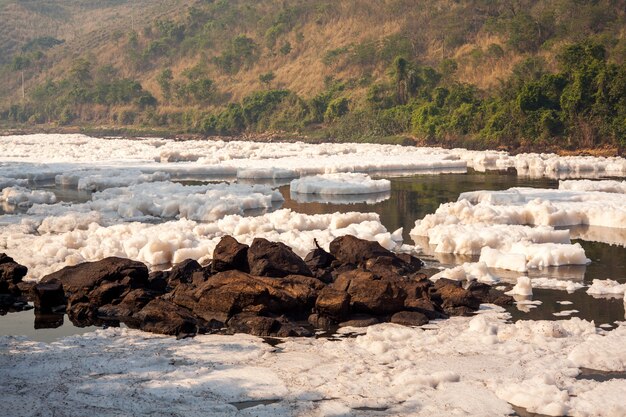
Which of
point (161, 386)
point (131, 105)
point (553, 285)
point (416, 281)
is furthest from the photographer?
point (131, 105)

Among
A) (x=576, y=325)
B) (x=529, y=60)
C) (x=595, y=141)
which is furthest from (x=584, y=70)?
(x=576, y=325)

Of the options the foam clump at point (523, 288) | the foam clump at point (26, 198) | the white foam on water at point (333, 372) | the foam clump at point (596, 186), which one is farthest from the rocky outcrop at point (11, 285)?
the foam clump at point (596, 186)

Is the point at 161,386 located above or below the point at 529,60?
below

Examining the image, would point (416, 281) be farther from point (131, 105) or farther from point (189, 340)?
point (131, 105)

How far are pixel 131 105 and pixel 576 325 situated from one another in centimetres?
8115

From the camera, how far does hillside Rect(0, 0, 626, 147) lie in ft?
149

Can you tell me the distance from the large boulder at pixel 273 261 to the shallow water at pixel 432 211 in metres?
2.72

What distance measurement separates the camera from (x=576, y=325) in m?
10.9

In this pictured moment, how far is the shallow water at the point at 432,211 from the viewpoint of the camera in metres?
11.8

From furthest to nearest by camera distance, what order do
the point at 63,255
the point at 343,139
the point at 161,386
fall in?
the point at 343,139 → the point at 63,255 → the point at 161,386

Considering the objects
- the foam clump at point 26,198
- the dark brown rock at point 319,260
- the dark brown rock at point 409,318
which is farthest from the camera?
the foam clump at point 26,198

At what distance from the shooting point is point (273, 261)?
1293cm

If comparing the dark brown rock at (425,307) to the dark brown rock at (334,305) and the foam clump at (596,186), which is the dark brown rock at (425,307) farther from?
the foam clump at (596,186)

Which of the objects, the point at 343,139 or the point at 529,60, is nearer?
the point at 529,60
